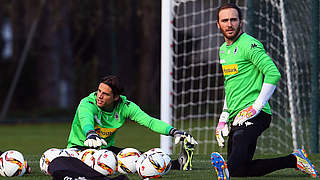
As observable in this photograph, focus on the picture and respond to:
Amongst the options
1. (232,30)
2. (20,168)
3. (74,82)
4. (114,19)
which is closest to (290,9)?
(232,30)

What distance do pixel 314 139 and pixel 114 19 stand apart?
12.0m

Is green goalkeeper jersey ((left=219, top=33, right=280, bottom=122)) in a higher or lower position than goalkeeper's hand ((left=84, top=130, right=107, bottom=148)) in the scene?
higher

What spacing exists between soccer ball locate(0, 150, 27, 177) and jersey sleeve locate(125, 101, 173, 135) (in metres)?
1.24

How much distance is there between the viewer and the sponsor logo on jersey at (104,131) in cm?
657

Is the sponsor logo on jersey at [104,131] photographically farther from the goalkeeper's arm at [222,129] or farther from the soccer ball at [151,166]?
the goalkeeper's arm at [222,129]

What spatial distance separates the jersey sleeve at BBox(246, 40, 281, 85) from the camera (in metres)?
5.46

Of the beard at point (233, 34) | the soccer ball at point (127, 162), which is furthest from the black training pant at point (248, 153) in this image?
the soccer ball at point (127, 162)

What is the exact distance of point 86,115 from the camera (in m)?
6.28

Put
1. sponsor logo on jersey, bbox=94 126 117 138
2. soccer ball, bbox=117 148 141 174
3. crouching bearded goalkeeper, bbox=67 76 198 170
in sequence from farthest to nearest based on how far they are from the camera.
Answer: sponsor logo on jersey, bbox=94 126 117 138
crouching bearded goalkeeper, bbox=67 76 198 170
soccer ball, bbox=117 148 141 174

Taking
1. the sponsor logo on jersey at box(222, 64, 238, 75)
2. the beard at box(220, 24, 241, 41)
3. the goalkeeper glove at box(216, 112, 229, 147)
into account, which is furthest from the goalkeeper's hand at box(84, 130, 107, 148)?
the beard at box(220, 24, 241, 41)

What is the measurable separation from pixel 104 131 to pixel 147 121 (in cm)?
46

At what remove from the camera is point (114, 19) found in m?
20.2

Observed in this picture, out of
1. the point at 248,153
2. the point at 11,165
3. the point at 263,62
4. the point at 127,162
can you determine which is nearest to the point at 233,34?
the point at 263,62

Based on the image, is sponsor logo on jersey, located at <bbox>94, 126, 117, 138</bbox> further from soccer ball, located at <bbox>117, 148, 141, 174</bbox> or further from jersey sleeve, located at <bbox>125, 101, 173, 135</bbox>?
soccer ball, located at <bbox>117, 148, 141, 174</bbox>
